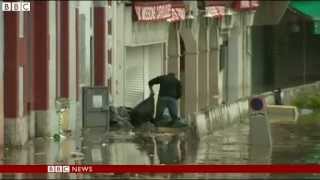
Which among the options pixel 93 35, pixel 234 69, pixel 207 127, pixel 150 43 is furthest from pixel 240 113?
pixel 93 35

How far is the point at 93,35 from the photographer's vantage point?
13.4 m

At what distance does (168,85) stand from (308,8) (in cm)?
193

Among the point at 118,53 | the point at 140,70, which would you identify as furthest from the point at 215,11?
the point at 140,70

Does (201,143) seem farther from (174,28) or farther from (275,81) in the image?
(275,81)

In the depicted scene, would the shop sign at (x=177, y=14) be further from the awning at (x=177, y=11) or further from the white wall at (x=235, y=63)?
the white wall at (x=235, y=63)

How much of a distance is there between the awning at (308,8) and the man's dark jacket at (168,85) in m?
1.66

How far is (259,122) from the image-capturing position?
978cm

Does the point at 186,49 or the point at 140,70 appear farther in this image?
the point at 186,49

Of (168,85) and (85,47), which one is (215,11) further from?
(168,85)

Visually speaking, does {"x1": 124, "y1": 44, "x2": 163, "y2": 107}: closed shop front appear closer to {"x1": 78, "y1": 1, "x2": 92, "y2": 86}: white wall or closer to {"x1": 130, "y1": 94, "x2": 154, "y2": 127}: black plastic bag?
{"x1": 130, "y1": 94, "x2": 154, "y2": 127}: black plastic bag

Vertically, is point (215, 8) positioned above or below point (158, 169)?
above

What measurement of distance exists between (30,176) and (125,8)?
4091 mm

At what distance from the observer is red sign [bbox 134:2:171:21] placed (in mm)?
12016

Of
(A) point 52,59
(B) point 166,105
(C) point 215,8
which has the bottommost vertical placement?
(B) point 166,105
